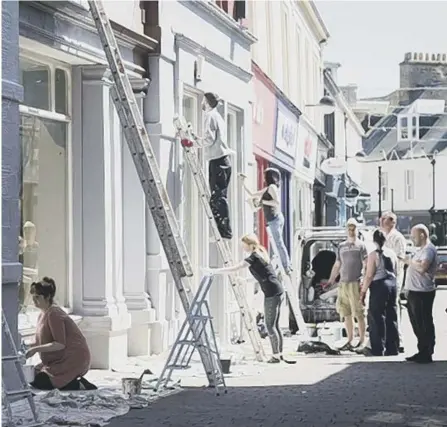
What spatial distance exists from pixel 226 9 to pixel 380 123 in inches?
1639

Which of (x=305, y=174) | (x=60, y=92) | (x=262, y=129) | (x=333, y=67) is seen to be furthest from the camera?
(x=333, y=67)

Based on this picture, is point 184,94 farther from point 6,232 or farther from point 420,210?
point 420,210

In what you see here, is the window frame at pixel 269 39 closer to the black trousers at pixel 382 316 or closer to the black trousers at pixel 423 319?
the black trousers at pixel 382 316

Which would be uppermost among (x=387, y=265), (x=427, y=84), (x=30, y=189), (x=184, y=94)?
(x=427, y=84)

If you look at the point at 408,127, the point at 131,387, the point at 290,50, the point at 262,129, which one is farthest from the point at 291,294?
the point at 408,127

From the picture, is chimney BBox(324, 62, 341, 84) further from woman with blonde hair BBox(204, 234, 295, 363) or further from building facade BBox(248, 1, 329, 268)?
woman with blonde hair BBox(204, 234, 295, 363)

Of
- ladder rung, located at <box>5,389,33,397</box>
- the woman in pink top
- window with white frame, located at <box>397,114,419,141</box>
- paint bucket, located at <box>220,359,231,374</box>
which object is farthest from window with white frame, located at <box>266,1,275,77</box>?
window with white frame, located at <box>397,114,419,141</box>

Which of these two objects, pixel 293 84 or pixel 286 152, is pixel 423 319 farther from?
pixel 293 84

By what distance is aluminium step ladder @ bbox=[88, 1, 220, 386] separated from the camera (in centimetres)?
1050

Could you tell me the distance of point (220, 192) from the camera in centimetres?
1485

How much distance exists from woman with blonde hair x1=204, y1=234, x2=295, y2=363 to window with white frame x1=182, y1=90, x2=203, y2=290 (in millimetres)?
2139

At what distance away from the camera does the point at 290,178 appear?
1064 inches

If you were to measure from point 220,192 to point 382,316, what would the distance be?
267 centimetres

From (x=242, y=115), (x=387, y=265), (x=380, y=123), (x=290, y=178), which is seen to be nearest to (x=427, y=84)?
(x=380, y=123)
